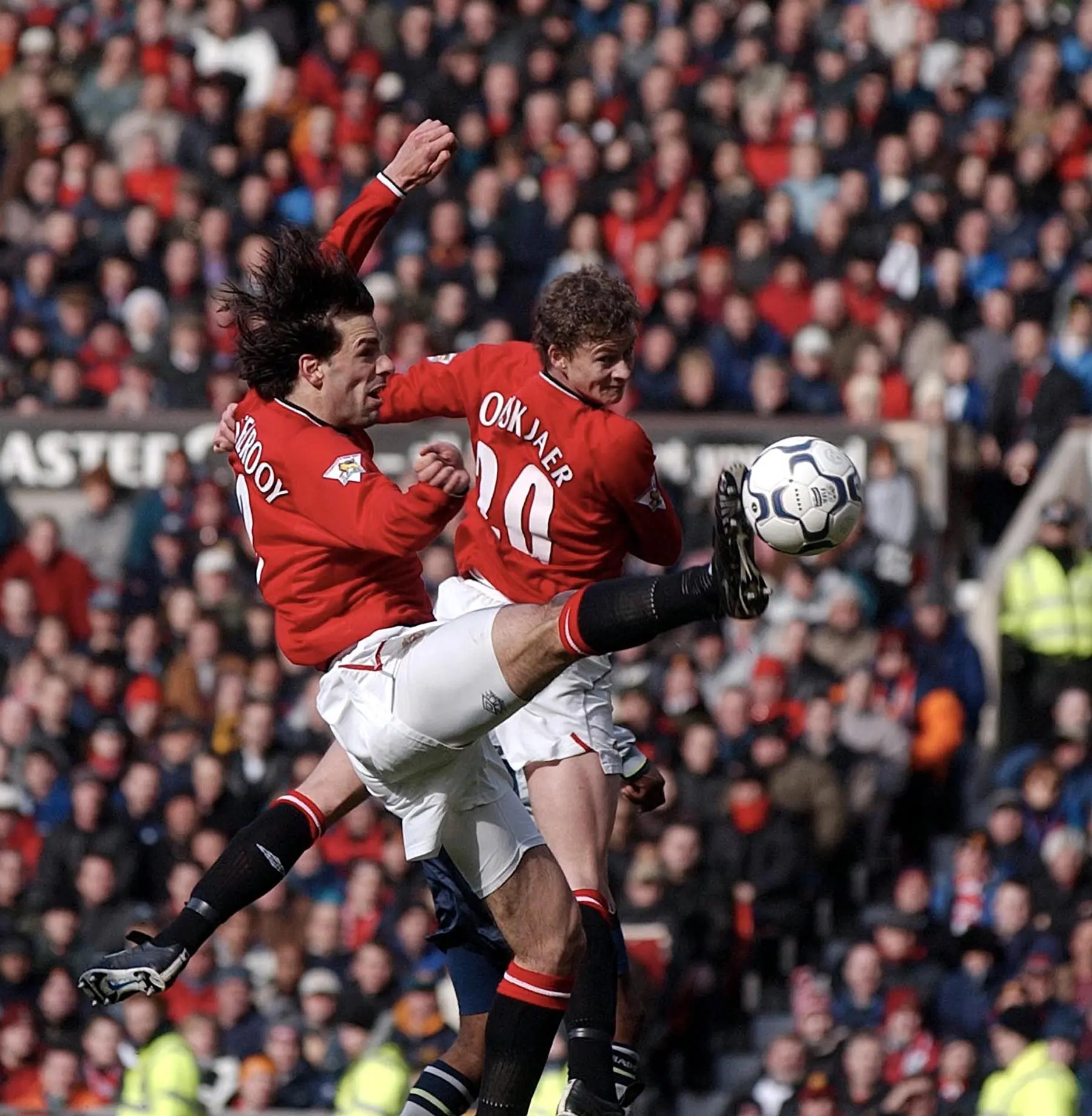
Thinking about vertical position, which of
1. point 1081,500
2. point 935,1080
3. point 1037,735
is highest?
point 1081,500

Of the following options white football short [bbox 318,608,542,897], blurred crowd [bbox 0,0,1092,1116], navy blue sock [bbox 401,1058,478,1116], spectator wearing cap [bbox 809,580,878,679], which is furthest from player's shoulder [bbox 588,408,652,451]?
spectator wearing cap [bbox 809,580,878,679]

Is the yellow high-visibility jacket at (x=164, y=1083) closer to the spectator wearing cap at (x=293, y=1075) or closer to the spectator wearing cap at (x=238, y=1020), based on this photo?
the spectator wearing cap at (x=238, y=1020)

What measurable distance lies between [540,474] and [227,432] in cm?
101

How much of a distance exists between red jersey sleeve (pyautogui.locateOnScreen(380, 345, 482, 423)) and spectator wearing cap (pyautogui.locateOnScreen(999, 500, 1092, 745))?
21.2 feet

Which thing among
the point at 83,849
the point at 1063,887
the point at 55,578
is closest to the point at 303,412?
the point at 1063,887

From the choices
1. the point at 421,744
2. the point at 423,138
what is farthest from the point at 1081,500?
the point at 421,744

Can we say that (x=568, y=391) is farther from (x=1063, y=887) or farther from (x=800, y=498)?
(x=1063, y=887)

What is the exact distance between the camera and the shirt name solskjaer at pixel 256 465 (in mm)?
7781

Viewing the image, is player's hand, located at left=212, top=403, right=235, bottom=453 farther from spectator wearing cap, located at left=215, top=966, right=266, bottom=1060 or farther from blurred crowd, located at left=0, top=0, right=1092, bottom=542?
blurred crowd, located at left=0, top=0, right=1092, bottom=542

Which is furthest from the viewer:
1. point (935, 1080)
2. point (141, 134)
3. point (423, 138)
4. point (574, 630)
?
point (141, 134)

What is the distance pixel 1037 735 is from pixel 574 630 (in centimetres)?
739

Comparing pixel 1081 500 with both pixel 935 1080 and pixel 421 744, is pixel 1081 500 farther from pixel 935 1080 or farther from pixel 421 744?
pixel 421 744

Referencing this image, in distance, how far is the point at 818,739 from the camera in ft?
44.1

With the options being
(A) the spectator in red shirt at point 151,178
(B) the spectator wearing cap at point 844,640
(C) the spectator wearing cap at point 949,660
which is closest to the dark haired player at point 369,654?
(B) the spectator wearing cap at point 844,640
